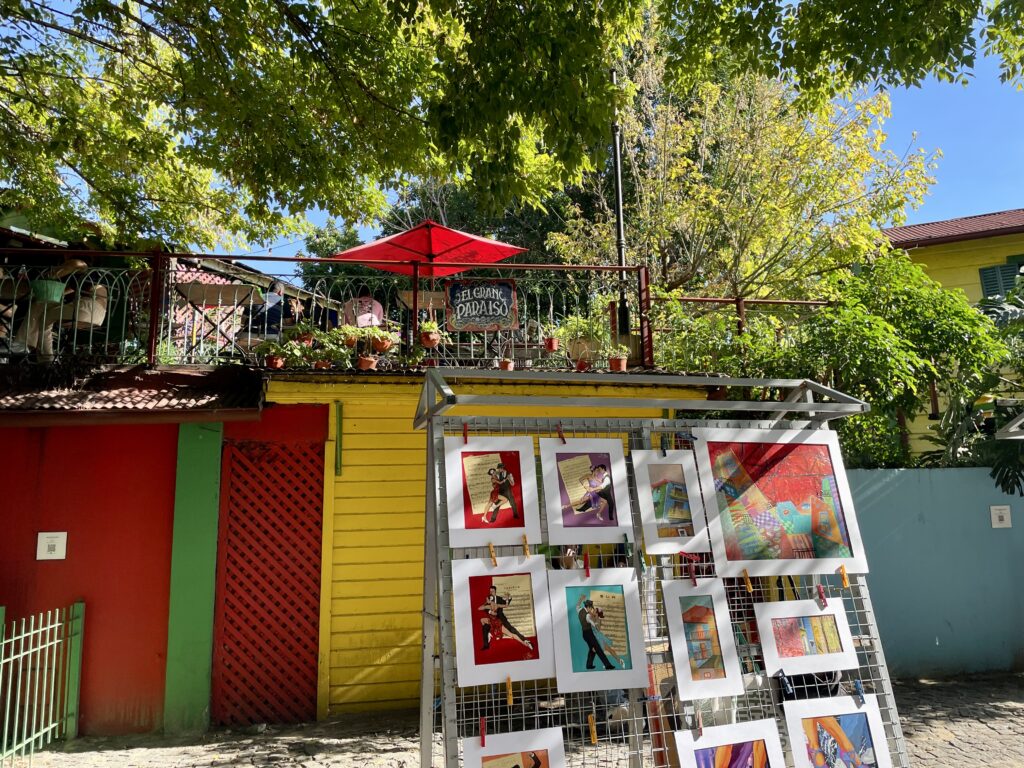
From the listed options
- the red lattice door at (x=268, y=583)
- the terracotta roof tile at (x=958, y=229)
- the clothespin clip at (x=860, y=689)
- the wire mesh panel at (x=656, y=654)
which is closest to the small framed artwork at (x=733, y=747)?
the wire mesh panel at (x=656, y=654)

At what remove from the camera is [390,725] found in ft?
20.2

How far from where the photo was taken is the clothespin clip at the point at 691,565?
3018 millimetres

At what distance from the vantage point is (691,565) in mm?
3037

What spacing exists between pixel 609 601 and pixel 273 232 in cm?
834

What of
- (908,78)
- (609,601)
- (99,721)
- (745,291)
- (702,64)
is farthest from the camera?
(745,291)

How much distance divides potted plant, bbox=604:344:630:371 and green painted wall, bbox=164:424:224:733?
3875mm

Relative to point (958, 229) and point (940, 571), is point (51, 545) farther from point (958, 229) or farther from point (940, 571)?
point (958, 229)

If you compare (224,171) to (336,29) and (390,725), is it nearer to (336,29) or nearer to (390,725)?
(336,29)

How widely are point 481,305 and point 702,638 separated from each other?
4.85 m

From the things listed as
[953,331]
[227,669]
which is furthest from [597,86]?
[227,669]

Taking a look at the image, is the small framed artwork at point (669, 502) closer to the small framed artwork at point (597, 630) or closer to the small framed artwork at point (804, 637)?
the small framed artwork at point (597, 630)

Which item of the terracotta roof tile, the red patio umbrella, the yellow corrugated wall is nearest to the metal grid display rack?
the yellow corrugated wall

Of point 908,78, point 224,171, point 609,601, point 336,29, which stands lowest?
point 609,601

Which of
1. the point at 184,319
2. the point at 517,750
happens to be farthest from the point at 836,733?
the point at 184,319
